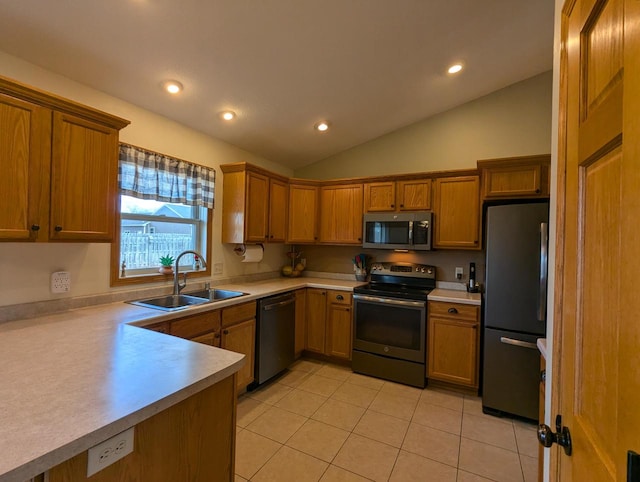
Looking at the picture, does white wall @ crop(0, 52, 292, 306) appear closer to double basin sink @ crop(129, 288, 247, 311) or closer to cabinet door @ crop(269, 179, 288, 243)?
double basin sink @ crop(129, 288, 247, 311)

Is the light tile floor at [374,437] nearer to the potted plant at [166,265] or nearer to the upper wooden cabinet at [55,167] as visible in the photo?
the potted plant at [166,265]

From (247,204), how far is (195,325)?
134 cm

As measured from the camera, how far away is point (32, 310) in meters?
1.83

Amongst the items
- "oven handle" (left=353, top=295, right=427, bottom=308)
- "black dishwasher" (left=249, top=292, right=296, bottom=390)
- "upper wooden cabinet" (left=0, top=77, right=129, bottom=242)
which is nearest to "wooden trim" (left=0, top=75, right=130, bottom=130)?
"upper wooden cabinet" (left=0, top=77, right=129, bottom=242)

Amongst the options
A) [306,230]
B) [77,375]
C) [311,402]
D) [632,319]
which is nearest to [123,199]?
[77,375]

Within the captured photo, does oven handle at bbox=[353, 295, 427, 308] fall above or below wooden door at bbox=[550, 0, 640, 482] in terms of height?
below

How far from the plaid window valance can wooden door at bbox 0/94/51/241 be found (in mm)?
692

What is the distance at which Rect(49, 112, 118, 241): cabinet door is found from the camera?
1653 millimetres

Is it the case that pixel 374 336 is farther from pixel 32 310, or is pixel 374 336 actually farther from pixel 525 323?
pixel 32 310

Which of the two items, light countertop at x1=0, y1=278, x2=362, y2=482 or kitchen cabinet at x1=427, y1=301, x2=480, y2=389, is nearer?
light countertop at x1=0, y1=278, x2=362, y2=482

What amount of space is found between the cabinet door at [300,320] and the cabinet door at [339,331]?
29cm

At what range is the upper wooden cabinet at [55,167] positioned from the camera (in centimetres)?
148

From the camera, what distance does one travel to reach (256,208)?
10.5ft

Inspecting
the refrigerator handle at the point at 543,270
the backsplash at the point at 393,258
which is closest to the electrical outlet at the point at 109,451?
the refrigerator handle at the point at 543,270
